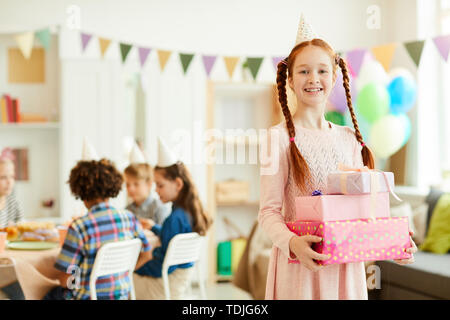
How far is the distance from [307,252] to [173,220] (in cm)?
132

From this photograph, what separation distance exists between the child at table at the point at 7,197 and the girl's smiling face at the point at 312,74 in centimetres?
180

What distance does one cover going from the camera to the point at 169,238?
1.97 m

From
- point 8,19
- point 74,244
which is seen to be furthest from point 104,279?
point 8,19

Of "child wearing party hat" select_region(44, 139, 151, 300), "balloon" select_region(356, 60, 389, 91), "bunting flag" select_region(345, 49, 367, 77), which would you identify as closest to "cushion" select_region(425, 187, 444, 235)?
"balloon" select_region(356, 60, 389, 91)

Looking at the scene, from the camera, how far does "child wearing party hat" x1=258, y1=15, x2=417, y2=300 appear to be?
2.63 feet

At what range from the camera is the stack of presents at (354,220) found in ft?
2.32

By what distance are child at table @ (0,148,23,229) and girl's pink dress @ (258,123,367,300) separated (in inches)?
68.7

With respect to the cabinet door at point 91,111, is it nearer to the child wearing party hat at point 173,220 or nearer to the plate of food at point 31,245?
the child wearing party hat at point 173,220

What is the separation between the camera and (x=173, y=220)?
1998 millimetres

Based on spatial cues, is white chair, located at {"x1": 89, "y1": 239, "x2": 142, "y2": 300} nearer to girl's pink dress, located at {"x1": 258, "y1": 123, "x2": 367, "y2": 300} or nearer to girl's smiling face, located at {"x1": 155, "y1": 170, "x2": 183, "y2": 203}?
girl's smiling face, located at {"x1": 155, "y1": 170, "x2": 183, "y2": 203}

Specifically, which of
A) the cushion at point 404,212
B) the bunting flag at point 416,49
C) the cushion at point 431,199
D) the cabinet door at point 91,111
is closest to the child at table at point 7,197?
the cabinet door at point 91,111
